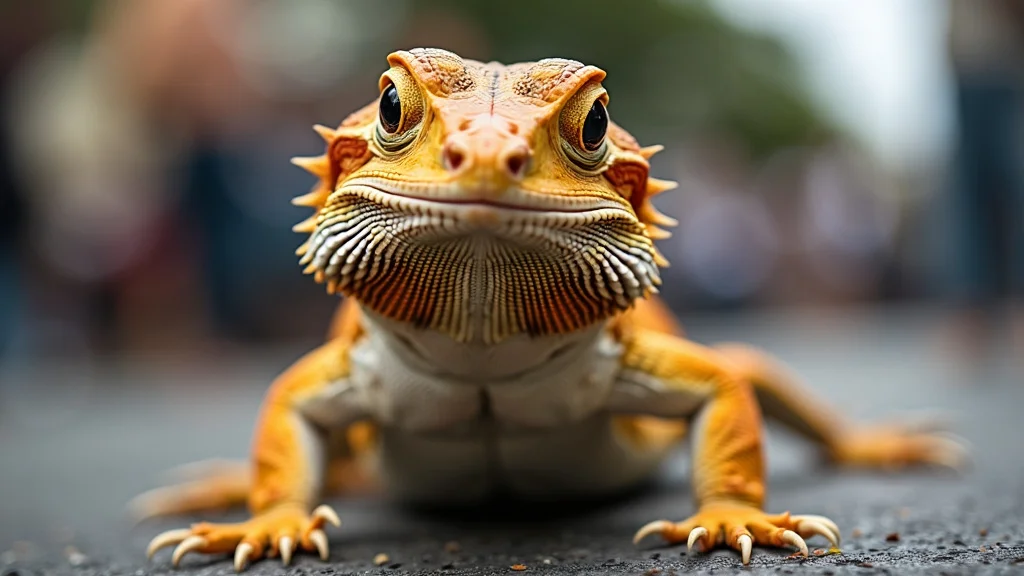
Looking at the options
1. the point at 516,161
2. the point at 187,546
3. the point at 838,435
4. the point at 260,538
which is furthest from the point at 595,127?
the point at 838,435

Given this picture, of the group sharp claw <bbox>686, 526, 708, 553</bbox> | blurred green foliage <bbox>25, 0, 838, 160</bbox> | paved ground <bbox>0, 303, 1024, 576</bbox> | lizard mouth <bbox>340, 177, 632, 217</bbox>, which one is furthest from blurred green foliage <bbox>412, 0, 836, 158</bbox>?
sharp claw <bbox>686, 526, 708, 553</bbox>

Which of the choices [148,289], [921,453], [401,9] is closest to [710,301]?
[401,9]

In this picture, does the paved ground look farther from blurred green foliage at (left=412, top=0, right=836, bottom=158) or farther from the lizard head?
blurred green foliage at (left=412, top=0, right=836, bottom=158)

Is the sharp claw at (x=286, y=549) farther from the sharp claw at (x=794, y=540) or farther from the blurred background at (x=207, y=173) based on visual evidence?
the blurred background at (x=207, y=173)

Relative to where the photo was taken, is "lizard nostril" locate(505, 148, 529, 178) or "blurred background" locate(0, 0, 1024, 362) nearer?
"lizard nostril" locate(505, 148, 529, 178)

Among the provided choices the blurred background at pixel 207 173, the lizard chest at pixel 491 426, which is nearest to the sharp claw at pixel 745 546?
the lizard chest at pixel 491 426

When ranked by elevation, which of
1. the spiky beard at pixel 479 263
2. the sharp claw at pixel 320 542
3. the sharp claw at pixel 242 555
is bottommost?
the sharp claw at pixel 242 555
